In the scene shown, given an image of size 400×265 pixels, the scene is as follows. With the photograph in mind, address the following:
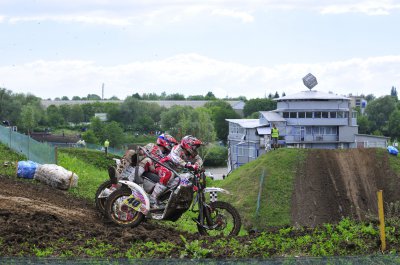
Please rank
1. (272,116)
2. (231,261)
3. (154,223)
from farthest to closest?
(272,116) < (154,223) < (231,261)

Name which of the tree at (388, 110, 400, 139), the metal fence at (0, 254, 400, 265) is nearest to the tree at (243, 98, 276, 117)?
the tree at (388, 110, 400, 139)

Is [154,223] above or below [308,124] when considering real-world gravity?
below

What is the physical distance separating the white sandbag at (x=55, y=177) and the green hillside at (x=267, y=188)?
1180 cm

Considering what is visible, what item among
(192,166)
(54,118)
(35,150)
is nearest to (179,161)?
(192,166)

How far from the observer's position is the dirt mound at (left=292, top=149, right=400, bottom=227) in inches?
1409

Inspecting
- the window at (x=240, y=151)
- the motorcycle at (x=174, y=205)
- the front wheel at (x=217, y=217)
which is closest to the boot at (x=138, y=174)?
the motorcycle at (x=174, y=205)

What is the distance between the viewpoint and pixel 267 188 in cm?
3856

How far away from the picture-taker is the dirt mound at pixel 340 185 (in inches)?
1409

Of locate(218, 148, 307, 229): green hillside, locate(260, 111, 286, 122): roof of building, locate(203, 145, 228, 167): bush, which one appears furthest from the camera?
locate(203, 145, 228, 167): bush

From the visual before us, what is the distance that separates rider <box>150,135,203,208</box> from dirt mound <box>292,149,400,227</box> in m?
19.2

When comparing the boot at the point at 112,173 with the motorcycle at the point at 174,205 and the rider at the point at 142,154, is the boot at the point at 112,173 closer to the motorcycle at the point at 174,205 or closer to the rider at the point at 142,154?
the rider at the point at 142,154

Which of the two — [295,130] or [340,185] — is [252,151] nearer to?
[295,130]

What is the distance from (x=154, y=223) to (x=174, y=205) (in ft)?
7.86

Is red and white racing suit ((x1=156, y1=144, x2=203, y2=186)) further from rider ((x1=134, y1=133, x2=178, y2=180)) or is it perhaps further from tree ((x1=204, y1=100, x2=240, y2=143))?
tree ((x1=204, y1=100, x2=240, y2=143))
